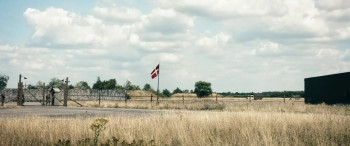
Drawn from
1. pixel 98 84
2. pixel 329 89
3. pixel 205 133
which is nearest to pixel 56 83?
pixel 98 84

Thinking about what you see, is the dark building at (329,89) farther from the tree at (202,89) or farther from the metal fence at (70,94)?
the tree at (202,89)

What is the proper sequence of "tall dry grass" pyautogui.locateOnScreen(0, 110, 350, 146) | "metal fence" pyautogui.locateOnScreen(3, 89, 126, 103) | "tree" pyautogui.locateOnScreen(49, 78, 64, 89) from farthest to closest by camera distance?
"tree" pyautogui.locateOnScreen(49, 78, 64, 89), "metal fence" pyautogui.locateOnScreen(3, 89, 126, 103), "tall dry grass" pyautogui.locateOnScreen(0, 110, 350, 146)

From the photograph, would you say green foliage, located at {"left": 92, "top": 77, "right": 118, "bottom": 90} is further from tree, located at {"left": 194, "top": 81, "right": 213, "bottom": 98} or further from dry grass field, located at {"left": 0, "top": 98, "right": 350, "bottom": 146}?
dry grass field, located at {"left": 0, "top": 98, "right": 350, "bottom": 146}

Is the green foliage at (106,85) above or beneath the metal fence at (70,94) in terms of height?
above


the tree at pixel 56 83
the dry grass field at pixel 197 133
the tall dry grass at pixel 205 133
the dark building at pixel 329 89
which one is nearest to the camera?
the dry grass field at pixel 197 133

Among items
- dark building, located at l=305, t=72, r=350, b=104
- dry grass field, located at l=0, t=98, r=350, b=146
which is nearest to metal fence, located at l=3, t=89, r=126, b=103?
dark building, located at l=305, t=72, r=350, b=104

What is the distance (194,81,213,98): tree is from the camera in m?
119

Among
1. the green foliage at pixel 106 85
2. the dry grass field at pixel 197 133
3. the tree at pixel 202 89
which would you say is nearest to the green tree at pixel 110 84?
the green foliage at pixel 106 85

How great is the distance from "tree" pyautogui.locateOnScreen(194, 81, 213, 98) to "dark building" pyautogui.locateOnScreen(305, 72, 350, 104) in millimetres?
75862

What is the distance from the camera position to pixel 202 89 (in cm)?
11900

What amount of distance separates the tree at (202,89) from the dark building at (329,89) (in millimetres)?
75862

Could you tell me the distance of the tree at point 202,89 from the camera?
11909 cm

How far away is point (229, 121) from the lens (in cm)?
1130

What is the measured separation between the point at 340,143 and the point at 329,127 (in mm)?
2000
